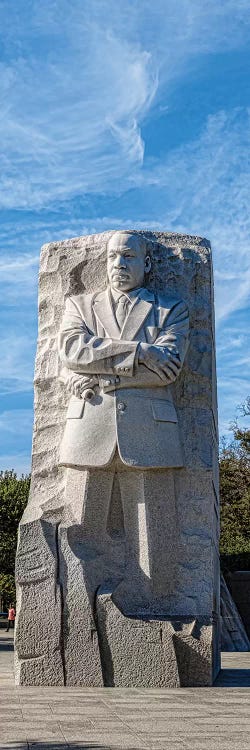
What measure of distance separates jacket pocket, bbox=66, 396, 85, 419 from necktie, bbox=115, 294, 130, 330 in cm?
73

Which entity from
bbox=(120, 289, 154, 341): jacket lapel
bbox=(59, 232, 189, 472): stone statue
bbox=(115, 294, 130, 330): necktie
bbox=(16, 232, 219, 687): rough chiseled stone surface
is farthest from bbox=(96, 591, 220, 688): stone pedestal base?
bbox=(115, 294, 130, 330): necktie

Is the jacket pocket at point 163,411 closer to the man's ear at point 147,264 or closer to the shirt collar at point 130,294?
the shirt collar at point 130,294

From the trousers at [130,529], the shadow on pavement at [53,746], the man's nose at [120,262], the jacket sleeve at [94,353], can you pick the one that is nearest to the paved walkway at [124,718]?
the shadow on pavement at [53,746]

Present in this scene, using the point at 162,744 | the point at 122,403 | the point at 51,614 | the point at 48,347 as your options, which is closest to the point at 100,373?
the point at 122,403

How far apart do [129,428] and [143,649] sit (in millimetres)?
1763

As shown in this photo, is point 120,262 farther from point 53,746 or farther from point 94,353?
point 53,746

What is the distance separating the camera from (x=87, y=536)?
8055 millimetres

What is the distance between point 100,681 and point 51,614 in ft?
2.10

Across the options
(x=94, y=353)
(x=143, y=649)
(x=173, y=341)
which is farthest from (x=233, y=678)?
(x=94, y=353)

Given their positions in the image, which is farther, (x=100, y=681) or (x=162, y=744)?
(x=100, y=681)

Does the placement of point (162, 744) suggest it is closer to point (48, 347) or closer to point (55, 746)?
point (55, 746)

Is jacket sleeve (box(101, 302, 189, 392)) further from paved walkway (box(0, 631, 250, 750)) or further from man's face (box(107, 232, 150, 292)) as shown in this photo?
paved walkway (box(0, 631, 250, 750))

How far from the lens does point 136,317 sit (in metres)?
8.34

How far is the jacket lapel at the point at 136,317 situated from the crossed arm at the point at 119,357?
0.48 ft
